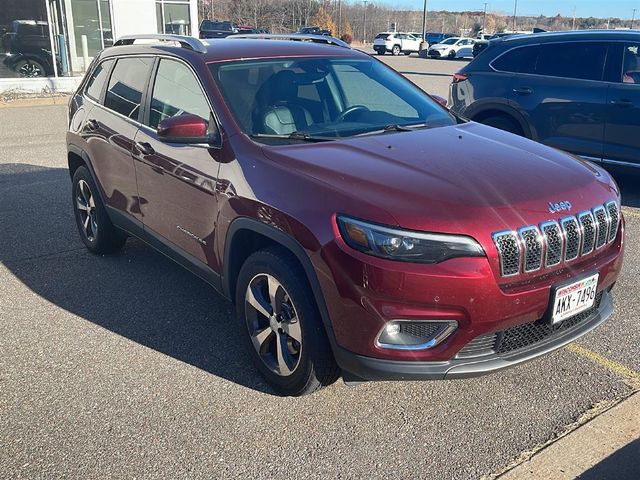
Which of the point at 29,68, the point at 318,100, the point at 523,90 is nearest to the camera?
the point at 318,100

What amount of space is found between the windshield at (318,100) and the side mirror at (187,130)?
0.63 ft

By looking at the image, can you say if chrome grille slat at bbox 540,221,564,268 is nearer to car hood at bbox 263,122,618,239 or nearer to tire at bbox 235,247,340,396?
car hood at bbox 263,122,618,239

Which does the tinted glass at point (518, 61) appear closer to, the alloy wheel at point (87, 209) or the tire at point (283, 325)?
the alloy wheel at point (87, 209)


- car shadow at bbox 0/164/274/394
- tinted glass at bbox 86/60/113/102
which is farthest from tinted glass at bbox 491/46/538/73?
car shadow at bbox 0/164/274/394

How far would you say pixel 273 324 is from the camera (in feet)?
10.6

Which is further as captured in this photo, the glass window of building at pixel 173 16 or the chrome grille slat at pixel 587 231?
the glass window of building at pixel 173 16

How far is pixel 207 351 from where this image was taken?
375cm

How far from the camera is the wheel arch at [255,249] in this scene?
284 cm

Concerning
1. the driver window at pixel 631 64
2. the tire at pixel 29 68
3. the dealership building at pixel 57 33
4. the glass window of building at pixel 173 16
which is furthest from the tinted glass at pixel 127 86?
the glass window of building at pixel 173 16

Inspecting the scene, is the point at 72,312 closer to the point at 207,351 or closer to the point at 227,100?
the point at 207,351

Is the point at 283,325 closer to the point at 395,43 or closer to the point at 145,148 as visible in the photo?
the point at 145,148

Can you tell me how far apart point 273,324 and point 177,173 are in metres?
1.19

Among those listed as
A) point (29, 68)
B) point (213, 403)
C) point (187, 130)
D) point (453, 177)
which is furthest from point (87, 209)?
point (29, 68)

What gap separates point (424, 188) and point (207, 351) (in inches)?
67.1
